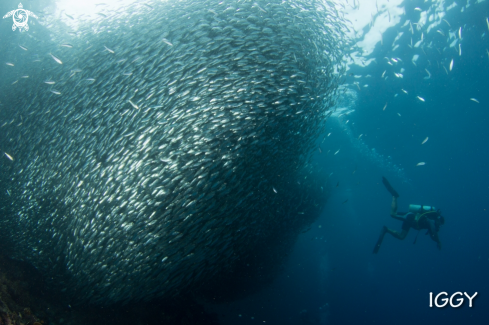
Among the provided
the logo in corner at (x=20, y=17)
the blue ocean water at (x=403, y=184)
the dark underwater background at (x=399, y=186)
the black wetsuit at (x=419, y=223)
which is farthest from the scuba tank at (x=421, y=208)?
the logo in corner at (x=20, y=17)

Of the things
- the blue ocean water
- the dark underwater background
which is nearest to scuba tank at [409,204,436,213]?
the blue ocean water

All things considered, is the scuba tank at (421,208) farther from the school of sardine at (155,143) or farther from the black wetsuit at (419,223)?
the school of sardine at (155,143)

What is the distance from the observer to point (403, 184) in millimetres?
47750

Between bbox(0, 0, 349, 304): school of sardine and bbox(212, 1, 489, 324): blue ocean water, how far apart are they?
24.5 feet

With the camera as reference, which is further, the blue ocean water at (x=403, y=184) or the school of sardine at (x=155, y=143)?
the blue ocean water at (x=403, y=184)

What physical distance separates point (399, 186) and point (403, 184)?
1.58 metres

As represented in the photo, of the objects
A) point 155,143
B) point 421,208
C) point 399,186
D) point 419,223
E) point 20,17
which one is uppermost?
point 20,17

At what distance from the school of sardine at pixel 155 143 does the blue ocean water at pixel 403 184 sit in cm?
747

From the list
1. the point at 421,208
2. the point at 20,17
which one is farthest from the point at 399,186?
the point at 20,17

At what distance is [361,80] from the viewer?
19391 millimetres

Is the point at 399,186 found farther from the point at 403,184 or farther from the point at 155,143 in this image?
the point at 155,143

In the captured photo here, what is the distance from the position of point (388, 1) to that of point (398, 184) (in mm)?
44906

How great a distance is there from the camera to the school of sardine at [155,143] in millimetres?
6781

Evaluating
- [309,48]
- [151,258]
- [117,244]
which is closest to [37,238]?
[117,244]
